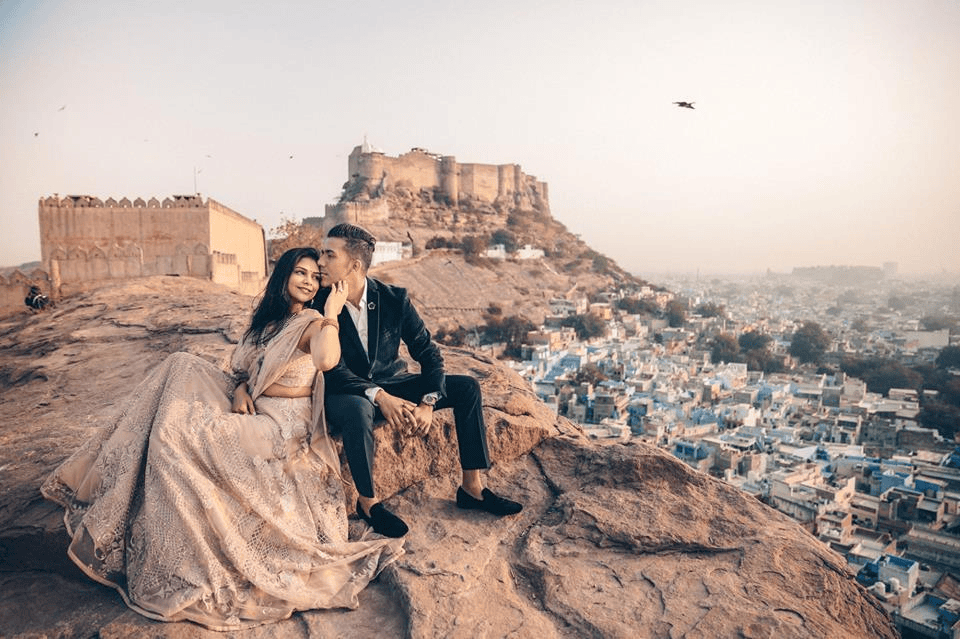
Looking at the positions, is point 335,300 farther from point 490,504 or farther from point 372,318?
point 490,504

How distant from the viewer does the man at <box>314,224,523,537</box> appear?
2.32 m

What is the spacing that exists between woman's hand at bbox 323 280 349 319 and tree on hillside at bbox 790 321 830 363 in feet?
97.9

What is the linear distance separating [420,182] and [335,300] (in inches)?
1535

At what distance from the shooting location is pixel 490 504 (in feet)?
8.09

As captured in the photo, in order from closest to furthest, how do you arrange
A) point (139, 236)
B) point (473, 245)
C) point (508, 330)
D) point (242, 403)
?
1. point (242, 403)
2. point (139, 236)
3. point (508, 330)
4. point (473, 245)

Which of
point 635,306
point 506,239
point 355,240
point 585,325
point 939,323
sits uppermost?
point 506,239

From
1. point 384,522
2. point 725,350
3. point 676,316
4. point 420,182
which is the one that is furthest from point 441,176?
point 384,522

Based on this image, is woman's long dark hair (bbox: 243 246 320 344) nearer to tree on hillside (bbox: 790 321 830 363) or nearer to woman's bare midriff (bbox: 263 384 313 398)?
woman's bare midriff (bbox: 263 384 313 398)

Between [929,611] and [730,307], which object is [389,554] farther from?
[730,307]

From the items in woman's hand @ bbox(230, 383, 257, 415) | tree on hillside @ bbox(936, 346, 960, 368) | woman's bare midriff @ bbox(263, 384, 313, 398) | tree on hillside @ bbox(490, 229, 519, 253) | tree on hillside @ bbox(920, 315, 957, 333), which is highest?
tree on hillside @ bbox(490, 229, 519, 253)

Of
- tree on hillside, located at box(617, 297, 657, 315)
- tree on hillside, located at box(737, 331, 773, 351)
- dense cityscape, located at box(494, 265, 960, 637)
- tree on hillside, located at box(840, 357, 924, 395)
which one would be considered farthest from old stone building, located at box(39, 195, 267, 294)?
tree on hillside, located at box(617, 297, 657, 315)

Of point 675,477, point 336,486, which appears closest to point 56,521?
point 336,486

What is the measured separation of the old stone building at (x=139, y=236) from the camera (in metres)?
12.3

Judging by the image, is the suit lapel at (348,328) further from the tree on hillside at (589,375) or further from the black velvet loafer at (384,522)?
the tree on hillside at (589,375)
